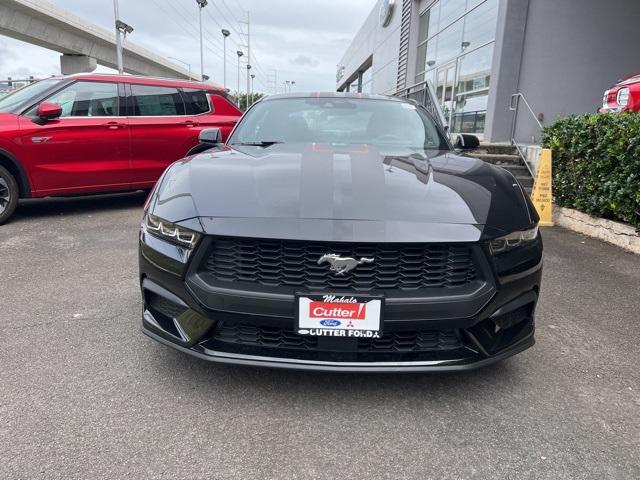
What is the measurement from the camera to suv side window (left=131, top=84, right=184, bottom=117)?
625 cm

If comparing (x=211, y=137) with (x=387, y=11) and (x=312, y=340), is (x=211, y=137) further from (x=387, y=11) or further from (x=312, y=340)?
(x=387, y=11)

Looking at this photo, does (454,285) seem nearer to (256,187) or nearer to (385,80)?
(256,187)

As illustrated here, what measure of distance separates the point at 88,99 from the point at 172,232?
4693 millimetres

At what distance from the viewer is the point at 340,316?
1.87m

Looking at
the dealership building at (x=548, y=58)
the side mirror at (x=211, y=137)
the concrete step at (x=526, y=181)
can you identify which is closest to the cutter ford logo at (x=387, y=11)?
the dealership building at (x=548, y=58)

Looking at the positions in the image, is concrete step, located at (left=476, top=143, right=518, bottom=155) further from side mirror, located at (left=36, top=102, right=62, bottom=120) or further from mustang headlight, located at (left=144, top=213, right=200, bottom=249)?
mustang headlight, located at (left=144, top=213, right=200, bottom=249)

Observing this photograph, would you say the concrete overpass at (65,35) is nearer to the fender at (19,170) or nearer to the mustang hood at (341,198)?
the fender at (19,170)

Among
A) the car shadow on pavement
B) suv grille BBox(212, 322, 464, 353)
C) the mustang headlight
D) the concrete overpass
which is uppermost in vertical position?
the concrete overpass

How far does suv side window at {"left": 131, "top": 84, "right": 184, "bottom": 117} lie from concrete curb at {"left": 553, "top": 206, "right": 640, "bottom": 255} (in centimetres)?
543

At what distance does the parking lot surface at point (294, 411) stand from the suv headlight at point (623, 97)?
393cm

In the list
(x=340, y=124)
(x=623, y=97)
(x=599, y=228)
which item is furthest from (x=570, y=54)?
(x=340, y=124)

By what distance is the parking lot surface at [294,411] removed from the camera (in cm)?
173

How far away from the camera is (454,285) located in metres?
1.97

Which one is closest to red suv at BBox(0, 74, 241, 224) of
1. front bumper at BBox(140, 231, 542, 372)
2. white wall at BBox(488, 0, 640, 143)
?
front bumper at BBox(140, 231, 542, 372)
